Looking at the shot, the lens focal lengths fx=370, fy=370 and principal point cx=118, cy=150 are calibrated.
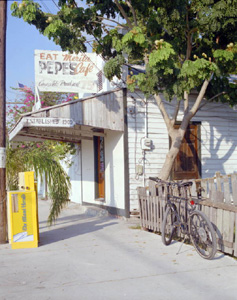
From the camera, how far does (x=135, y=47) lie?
27.6ft

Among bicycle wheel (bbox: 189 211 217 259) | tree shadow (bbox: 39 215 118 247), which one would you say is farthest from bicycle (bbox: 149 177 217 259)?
tree shadow (bbox: 39 215 118 247)

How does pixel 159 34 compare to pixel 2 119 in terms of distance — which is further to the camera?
pixel 159 34

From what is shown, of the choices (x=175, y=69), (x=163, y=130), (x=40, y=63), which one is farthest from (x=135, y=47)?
(x=40, y=63)

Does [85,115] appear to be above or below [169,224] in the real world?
above

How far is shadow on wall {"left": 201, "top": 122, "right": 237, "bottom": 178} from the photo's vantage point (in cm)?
1130

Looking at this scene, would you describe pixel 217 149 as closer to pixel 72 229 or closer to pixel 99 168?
pixel 99 168

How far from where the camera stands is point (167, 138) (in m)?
10.7

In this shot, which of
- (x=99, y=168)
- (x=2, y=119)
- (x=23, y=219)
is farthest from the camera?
(x=99, y=168)

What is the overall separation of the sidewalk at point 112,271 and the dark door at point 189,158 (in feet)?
10.7

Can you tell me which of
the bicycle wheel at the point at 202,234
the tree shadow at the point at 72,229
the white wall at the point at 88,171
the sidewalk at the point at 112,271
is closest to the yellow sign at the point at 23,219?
the sidewalk at the point at 112,271

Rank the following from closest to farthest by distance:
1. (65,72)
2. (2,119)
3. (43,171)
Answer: (2,119) → (43,171) → (65,72)

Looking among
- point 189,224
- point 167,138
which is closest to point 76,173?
point 167,138

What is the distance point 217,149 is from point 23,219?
6.66 metres

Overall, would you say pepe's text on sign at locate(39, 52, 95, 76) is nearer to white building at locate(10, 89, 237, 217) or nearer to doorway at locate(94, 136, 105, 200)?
white building at locate(10, 89, 237, 217)
